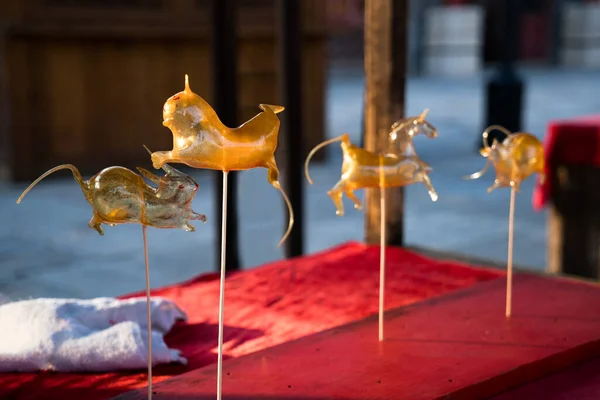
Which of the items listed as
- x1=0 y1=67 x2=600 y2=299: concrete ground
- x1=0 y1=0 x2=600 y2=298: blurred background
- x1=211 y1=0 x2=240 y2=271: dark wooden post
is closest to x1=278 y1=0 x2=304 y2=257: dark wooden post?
x1=0 y1=0 x2=600 y2=298: blurred background

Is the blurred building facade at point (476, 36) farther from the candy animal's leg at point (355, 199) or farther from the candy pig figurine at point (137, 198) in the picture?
the candy pig figurine at point (137, 198)

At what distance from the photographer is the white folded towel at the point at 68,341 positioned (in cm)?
159

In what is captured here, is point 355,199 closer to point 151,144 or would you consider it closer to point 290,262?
point 290,262

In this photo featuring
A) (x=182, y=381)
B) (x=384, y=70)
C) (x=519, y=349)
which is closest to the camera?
(x=182, y=381)

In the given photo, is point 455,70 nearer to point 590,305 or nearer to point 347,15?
point 347,15

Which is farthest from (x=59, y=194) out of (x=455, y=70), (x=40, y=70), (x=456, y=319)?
(x=455, y=70)

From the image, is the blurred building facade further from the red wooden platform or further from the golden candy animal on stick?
the golden candy animal on stick

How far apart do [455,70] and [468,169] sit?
9882 mm

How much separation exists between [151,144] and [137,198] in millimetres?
4599

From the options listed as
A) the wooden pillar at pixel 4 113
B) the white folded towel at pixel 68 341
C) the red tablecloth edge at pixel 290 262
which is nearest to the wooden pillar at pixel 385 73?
the red tablecloth edge at pixel 290 262

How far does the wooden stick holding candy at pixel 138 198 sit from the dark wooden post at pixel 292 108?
158cm

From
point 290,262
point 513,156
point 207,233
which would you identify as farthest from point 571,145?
point 207,233

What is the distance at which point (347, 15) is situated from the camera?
645cm

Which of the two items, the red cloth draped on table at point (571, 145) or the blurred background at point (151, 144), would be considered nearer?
the red cloth draped on table at point (571, 145)
